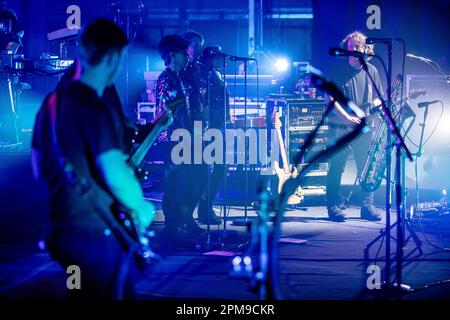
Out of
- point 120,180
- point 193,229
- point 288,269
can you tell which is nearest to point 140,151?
point 120,180

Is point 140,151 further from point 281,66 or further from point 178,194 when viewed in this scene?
point 281,66

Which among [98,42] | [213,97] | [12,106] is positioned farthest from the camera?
[12,106]

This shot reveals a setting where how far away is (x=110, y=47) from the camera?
340 centimetres

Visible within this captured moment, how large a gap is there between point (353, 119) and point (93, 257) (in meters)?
5.57

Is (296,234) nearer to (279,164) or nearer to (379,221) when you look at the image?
(379,221)

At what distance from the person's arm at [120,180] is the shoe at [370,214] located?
5675mm

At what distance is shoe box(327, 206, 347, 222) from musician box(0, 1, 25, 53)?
16.6 ft

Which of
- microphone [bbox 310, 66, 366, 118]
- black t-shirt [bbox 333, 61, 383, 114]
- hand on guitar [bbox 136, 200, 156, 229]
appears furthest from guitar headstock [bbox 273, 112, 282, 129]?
hand on guitar [bbox 136, 200, 156, 229]

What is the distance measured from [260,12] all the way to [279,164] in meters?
5.44

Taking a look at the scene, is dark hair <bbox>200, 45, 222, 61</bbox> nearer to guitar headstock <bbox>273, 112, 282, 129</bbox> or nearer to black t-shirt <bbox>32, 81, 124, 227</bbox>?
guitar headstock <bbox>273, 112, 282, 129</bbox>

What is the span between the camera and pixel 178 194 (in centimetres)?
738

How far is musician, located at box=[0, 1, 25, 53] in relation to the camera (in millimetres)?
9555

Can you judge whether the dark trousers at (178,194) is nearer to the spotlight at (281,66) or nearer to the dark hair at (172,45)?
the dark hair at (172,45)
